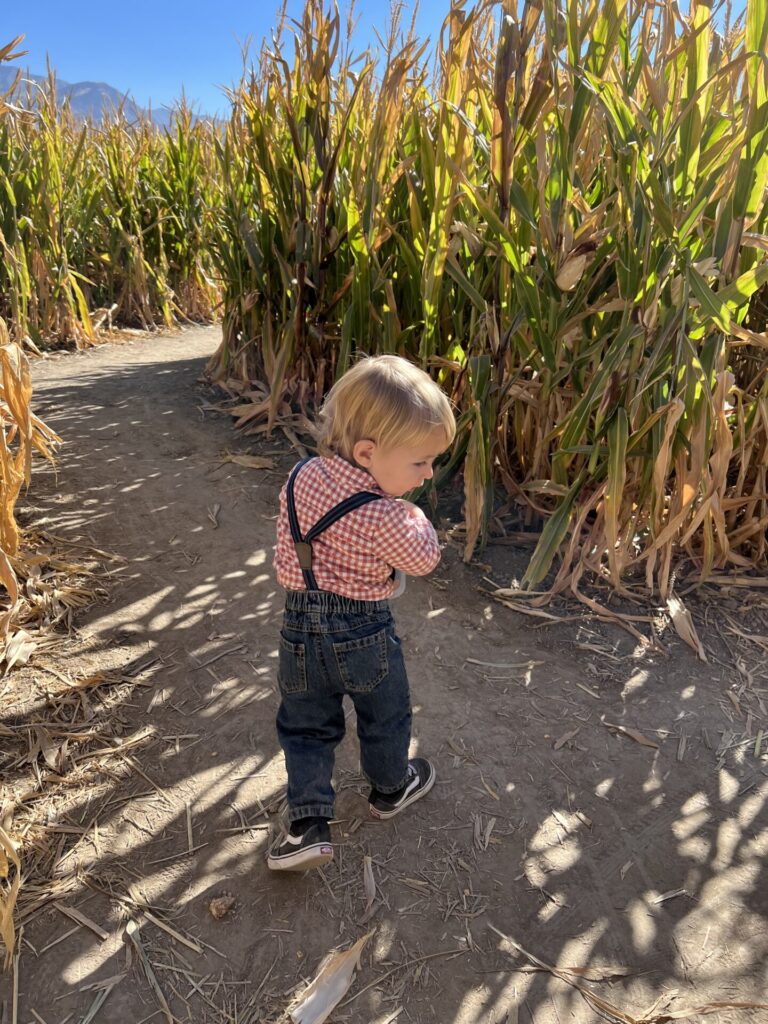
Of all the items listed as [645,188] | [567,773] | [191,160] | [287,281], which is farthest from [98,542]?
[191,160]

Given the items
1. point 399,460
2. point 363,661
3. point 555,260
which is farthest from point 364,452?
point 555,260

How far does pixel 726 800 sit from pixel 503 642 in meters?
0.70

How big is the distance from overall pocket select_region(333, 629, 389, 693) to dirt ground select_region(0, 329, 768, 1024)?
37 centimetres

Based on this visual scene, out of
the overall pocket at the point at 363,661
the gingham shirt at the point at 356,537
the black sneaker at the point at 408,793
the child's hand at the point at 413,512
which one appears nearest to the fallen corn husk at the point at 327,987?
the black sneaker at the point at 408,793

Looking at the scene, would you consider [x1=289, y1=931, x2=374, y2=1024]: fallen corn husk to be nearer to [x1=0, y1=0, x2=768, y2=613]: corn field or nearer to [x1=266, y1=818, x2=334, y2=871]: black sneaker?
[x1=266, y1=818, x2=334, y2=871]: black sneaker

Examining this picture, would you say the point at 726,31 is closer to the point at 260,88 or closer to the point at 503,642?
the point at 503,642

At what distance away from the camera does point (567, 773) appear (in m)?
1.74

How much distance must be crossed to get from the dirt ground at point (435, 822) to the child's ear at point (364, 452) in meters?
0.79

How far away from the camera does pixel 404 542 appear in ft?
4.42

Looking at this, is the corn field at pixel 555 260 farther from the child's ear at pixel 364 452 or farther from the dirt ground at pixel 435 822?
the child's ear at pixel 364 452

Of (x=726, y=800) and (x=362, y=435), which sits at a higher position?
(x=362, y=435)

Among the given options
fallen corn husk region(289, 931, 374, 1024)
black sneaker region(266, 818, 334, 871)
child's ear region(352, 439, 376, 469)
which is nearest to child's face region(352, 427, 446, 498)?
child's ear region(352, 439, 376, 469)

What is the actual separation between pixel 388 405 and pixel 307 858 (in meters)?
0.87

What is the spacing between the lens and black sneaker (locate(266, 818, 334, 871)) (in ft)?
4.64
